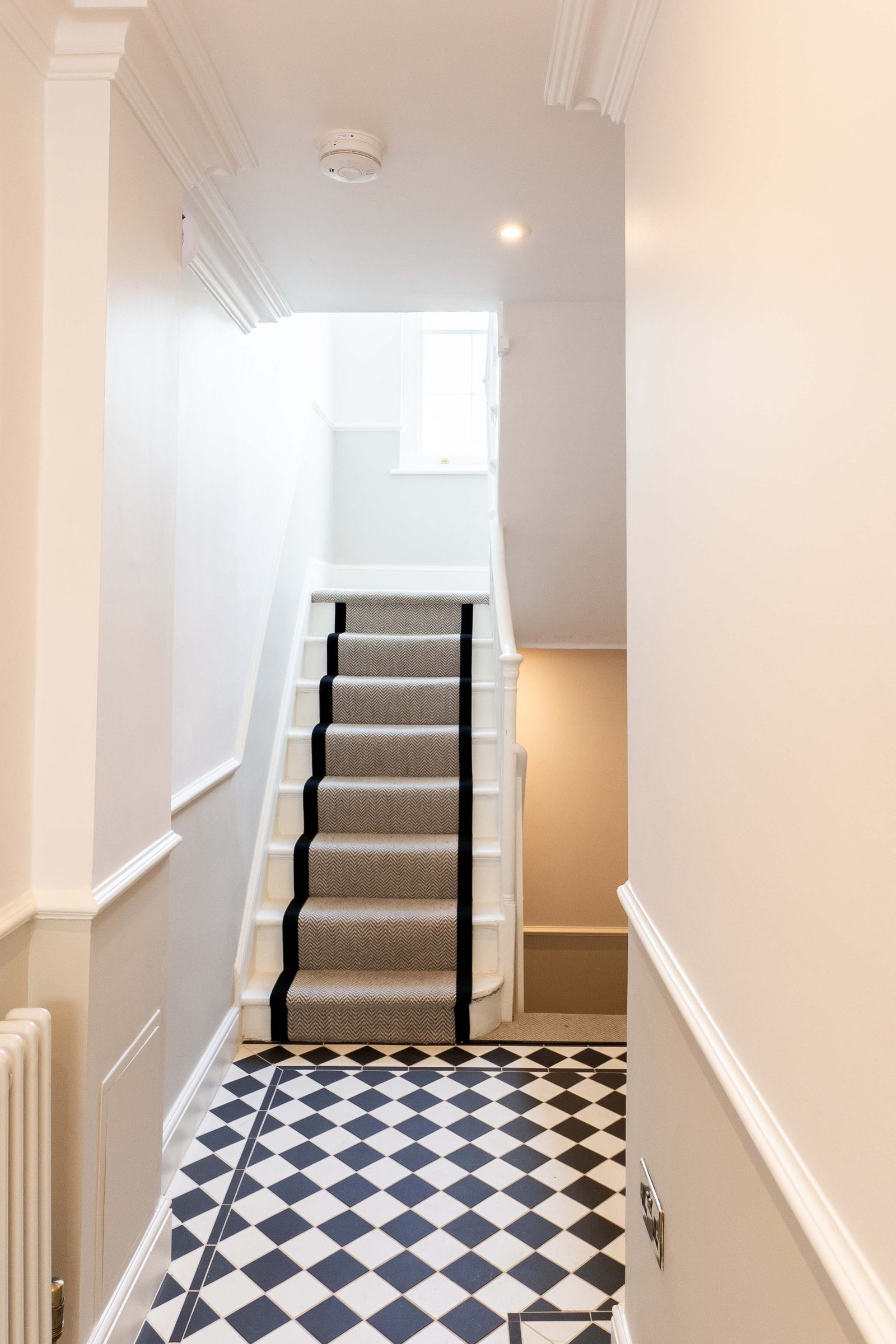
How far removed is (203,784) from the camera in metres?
2.54

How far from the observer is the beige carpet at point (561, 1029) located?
306 centimetres

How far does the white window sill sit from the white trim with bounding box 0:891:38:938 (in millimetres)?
4407

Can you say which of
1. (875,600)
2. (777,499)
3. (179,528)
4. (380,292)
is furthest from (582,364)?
(875,600)

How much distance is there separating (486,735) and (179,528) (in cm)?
185

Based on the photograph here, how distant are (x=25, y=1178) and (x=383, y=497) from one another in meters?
4.71

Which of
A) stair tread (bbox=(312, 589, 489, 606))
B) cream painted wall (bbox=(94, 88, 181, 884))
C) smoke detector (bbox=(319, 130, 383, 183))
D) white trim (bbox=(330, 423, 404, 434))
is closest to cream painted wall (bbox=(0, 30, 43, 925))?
cream painted wall (bbox=(94, 88, 181, 884))

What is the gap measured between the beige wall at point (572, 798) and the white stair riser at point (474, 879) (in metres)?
1.65

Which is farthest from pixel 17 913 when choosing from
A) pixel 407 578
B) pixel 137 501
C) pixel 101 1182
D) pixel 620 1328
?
pixel 407 578

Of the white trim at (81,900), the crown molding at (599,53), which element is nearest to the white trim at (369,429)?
the crown molding at (599,53)

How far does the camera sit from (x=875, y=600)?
0.66 meters

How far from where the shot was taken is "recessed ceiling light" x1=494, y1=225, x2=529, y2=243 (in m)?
2.43

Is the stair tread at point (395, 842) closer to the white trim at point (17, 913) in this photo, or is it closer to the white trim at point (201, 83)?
the white trim at point (17, 913)

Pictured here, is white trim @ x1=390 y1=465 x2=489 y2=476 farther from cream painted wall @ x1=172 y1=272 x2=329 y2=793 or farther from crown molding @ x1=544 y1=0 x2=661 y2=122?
crown molding @ x1=544 y1=0 x2=661 y2=122

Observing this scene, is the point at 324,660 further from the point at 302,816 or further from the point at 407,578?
the point at 407,578
